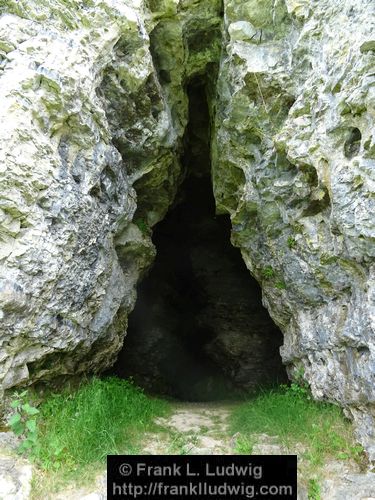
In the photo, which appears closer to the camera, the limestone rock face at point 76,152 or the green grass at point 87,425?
the green grass at point 87,425

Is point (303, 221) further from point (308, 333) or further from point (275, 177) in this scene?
point (308, 333)

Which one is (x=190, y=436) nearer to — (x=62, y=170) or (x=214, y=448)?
(x=214, y=448)

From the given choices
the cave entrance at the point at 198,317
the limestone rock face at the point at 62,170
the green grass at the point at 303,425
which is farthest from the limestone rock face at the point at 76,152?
the cave entrance at the point at 198,317

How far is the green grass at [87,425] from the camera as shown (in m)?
4.02

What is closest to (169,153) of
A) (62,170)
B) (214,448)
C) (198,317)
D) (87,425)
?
(62,170)

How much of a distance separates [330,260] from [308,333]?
4.50 ft

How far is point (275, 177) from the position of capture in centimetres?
571

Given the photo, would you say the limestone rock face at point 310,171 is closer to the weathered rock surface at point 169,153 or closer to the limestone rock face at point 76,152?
the weathered rock surface at point 169,153

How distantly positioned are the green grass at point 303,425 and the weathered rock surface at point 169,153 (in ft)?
0.81

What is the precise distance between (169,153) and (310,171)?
294 cm

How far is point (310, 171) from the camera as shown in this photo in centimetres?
500

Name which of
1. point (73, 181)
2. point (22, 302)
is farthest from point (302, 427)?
point (73, 181)

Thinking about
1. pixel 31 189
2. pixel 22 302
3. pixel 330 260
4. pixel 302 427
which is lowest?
pixel 302 427

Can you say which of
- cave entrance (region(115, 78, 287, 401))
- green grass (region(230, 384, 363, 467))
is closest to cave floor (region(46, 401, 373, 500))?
green grass (region(230, 384, 363, 467))
